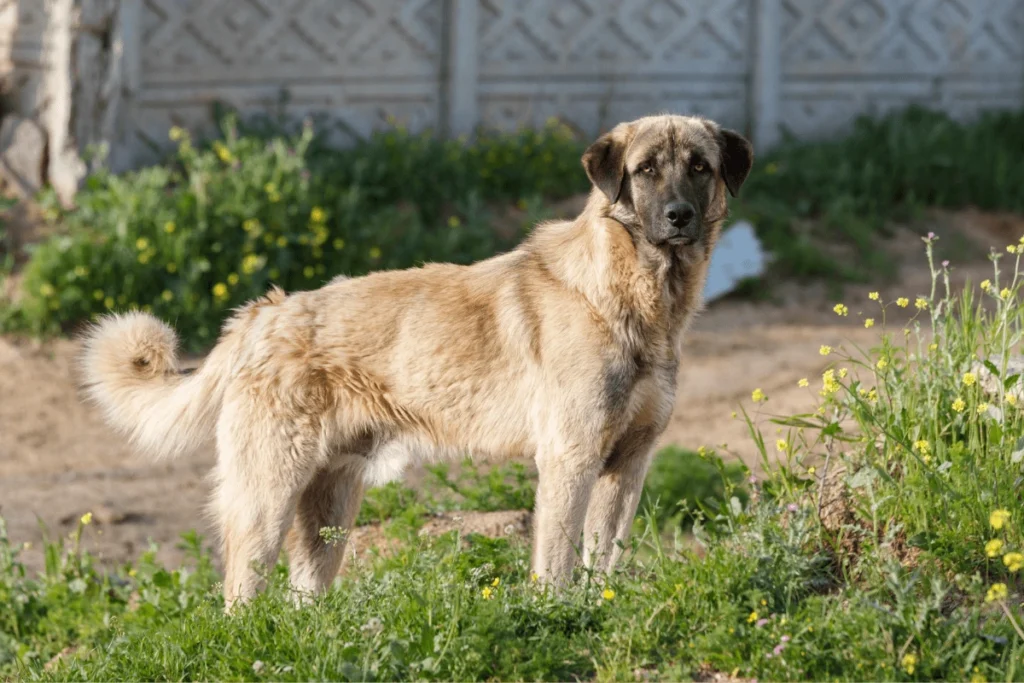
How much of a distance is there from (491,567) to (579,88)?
26.8ft

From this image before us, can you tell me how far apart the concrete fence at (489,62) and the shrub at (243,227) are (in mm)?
540

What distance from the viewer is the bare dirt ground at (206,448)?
20.7 feet

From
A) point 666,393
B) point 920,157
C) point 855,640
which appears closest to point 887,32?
point 920,157

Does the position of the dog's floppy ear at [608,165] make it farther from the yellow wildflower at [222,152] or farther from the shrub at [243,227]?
the yellow wildflower at [222,152]

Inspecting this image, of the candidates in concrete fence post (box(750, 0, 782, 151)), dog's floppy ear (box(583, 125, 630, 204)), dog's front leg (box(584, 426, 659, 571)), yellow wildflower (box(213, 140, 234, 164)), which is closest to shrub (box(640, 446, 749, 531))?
dog's front leg (box(584, 426, 659, 571))

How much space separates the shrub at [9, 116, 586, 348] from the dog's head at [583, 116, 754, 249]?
4555mm

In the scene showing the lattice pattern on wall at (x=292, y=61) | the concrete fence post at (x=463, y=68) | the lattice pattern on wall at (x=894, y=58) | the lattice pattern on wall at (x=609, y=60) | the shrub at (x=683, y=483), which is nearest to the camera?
the shrub at (x=683, y=483)

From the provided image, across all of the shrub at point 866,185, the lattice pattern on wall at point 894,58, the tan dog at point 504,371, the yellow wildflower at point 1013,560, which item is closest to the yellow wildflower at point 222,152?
the shrub at point 866,185

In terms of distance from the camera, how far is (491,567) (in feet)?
13.7

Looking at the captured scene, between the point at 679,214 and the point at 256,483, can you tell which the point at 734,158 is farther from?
the point at 256,483

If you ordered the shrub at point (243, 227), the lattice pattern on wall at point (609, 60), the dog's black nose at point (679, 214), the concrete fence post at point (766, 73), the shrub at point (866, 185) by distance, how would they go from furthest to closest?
the concrete fence post at point (766, 73), the lattice pattern on wall at point (609, 60), the shrub at point (866, 185), the shrub at point (243, 227), the dog's black nose at point (679, 214)

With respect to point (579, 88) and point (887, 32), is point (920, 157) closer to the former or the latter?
point (887, 32)

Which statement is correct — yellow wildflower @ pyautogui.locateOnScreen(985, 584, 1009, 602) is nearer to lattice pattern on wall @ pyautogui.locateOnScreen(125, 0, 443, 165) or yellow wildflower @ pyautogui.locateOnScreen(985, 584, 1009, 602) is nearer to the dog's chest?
the dog's chest

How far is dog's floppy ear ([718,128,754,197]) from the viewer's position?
4.57 metres
